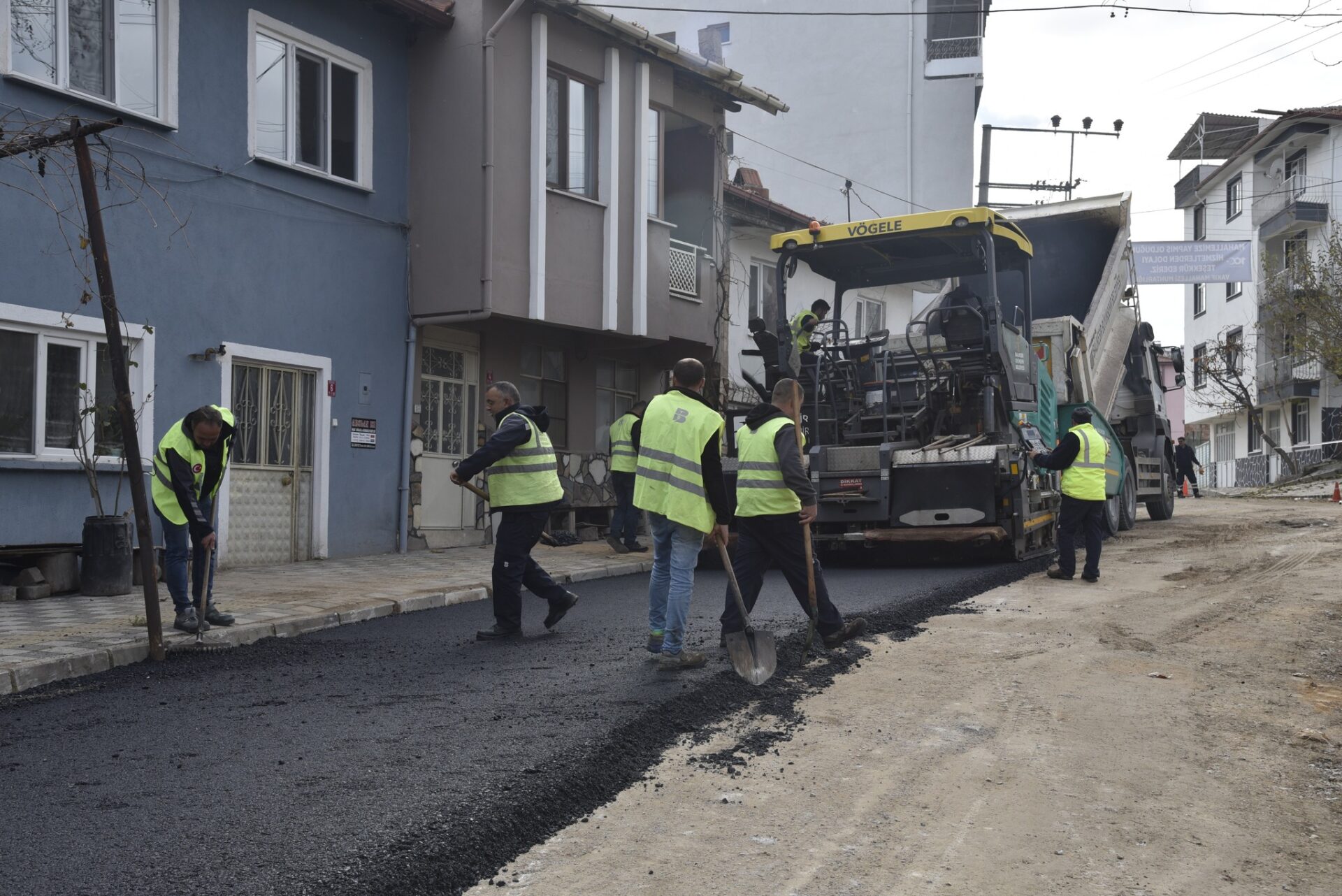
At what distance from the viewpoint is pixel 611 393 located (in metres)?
17.6

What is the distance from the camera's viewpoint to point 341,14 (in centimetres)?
1320

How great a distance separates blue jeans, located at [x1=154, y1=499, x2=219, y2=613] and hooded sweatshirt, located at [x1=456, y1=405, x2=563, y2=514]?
179 centimetres

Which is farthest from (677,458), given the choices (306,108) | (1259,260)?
(1259,260)

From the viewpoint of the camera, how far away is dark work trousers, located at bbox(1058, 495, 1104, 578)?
1054cm

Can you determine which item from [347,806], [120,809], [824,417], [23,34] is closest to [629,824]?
[347,806]

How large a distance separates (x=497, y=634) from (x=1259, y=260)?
38454 millimetres

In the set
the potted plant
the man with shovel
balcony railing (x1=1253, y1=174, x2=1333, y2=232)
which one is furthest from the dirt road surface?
balcony railing (x1=1253, y1=174, x2=1333, y2=232)

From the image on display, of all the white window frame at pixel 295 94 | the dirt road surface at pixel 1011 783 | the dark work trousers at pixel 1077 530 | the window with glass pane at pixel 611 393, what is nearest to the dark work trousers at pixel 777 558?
the dirt road surface at pixel 1011 783

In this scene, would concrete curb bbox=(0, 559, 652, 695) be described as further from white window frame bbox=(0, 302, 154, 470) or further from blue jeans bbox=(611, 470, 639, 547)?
white window frame bbox=(0, 302, 154, 470)

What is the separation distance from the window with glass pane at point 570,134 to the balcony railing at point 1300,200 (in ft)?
90.8

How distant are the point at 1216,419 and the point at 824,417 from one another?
1585 inches

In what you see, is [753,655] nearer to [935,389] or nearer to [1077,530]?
[1077,530]

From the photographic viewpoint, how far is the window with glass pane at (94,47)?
33.0 ft

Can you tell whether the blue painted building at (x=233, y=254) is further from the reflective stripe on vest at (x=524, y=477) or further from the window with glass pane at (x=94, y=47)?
the reflective stripe on vest at (x=524, y=477)
